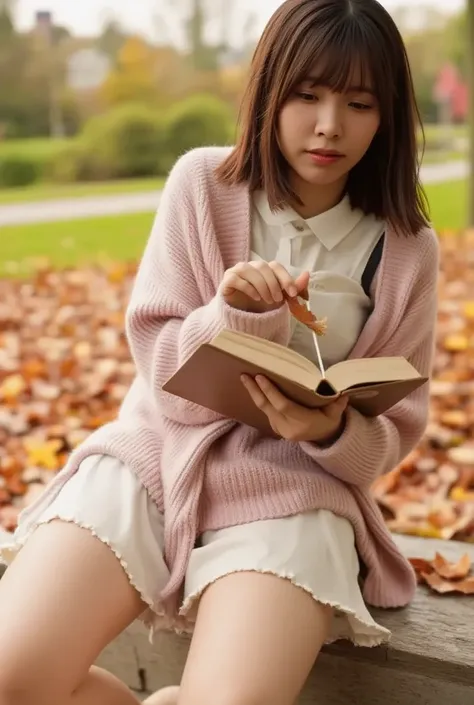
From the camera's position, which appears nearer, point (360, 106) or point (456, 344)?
point (360, 106)

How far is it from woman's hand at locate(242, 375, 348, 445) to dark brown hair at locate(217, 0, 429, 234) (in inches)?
15.4

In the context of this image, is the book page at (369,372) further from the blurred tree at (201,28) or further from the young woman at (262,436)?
the blurred tree at (201,28)

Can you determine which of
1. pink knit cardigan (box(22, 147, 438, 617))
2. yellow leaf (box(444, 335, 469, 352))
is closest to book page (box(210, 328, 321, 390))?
pink knit cardigan (box(22, 147, 438, 617))

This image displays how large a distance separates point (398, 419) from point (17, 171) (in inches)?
190

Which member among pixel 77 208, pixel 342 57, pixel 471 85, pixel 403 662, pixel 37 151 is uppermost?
pixel 342 57

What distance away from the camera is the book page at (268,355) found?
4.11ft

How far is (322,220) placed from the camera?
163 centimetres

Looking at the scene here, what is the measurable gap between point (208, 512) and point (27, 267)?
12.9 ft

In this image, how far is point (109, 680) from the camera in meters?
1.48

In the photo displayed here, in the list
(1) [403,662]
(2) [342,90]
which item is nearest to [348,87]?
(2) [342,90]

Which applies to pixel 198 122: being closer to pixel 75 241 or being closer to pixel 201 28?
pixel 201 28

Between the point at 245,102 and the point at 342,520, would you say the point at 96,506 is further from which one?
the point at 245,102

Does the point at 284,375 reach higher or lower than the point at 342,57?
lower

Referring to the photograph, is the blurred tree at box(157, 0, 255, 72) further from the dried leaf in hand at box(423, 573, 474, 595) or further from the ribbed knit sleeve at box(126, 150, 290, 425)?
the dried leaf in hand at box(423, 573, 474, 595)
